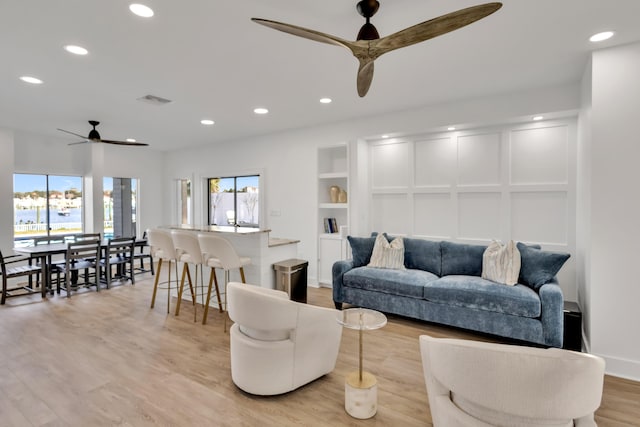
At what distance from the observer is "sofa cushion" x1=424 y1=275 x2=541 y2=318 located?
3.12m

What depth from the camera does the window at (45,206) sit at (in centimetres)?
613

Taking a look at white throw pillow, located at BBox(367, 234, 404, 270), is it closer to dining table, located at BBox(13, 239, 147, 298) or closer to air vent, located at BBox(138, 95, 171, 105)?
air vent, located at BBox(138, 95, 171, 105)

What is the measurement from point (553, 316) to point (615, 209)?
1.07 meters

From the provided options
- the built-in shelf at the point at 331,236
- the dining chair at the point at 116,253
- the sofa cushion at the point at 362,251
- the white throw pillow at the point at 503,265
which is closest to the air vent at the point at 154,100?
the dining chair at the point at 116,253

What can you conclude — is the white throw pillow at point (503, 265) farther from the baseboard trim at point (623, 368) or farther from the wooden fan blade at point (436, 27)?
the wooden fan blade at point (436, 27)

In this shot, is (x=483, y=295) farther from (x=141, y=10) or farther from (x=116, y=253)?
(x=116, y=253)

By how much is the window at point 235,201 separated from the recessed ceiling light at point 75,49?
3.88 m

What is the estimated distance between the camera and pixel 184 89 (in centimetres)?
377

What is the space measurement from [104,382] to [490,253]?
156 inches

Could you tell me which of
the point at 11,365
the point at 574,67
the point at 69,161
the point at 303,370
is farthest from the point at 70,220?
the point at 574,67

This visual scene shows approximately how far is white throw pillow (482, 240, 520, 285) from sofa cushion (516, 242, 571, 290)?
0.25ft

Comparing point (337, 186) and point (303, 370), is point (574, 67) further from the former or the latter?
point (303, 370)

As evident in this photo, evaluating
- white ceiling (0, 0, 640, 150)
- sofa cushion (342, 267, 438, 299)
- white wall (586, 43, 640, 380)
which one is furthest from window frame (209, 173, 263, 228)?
white wall (586, 43, 640, 380)

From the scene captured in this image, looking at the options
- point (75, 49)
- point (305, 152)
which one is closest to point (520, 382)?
point (75, 49)
